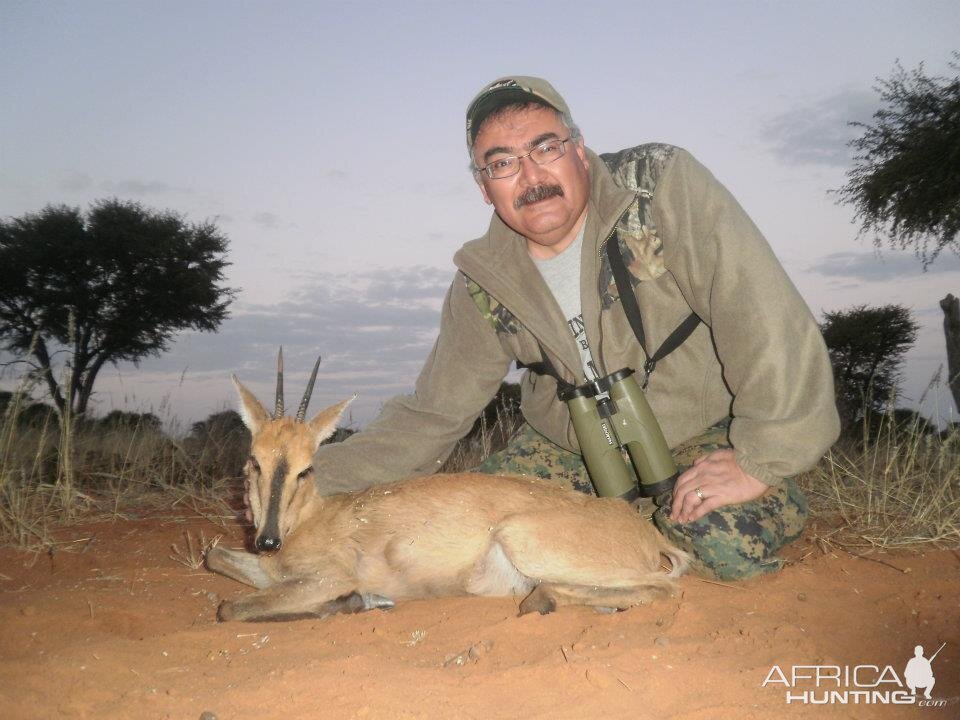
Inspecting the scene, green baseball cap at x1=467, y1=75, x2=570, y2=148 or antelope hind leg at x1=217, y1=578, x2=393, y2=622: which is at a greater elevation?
green baseball cap at x1=467, y1=75, x2=570, y2=148

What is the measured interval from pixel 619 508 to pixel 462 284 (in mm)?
2193

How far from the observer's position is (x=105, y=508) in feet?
23.1

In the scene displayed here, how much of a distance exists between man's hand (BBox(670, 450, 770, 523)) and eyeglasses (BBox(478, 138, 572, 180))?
2.20m

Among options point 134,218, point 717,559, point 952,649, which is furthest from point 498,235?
point 134,218

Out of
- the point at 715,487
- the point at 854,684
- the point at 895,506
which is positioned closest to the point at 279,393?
the point at 715,487

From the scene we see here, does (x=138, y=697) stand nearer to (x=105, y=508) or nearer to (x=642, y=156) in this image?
(x=642, y=156)

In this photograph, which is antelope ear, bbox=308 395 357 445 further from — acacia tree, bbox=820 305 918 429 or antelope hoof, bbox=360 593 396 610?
acacia tree, bbox=820 305 918 429

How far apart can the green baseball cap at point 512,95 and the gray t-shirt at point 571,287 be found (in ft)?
2.88

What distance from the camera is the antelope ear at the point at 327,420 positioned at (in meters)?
4.65

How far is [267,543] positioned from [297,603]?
42cm

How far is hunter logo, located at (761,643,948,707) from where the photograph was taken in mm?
2857

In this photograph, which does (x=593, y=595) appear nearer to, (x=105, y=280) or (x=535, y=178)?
(x=535, y=178)

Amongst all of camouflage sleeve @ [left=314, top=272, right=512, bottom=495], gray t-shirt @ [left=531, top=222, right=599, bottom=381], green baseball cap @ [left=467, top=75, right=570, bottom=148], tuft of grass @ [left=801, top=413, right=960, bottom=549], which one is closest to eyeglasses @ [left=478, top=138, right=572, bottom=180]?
green baseball cap @ [left=467, top=75, right=570, bottom=148]

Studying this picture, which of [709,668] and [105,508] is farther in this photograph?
[105,508]
